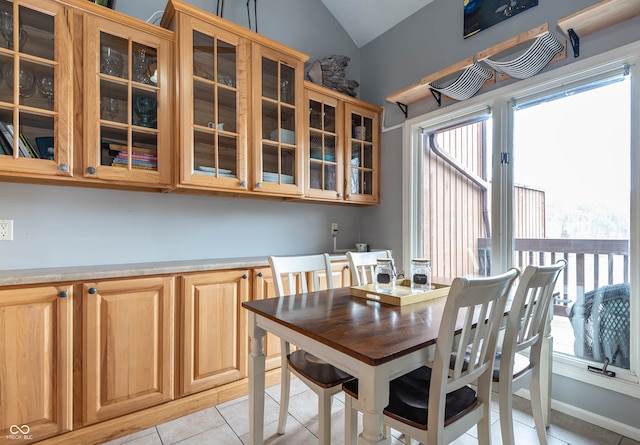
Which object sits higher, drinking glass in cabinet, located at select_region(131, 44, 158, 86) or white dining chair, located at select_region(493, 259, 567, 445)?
drinking glass in cabinet, located at select_region(131, 44, 158, 86)

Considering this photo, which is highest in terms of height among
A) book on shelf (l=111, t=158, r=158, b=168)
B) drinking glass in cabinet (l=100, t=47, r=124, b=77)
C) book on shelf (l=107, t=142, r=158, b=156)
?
drinking glass in cabinet (l=100, t=47, r=124, b=77)

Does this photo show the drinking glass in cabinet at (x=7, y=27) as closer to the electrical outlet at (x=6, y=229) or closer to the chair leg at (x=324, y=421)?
the electrical outlet at (x=6, y=229)

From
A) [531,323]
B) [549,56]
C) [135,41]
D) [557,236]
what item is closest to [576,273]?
[557,236]

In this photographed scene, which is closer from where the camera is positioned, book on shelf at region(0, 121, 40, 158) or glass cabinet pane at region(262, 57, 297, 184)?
book on shelf at region(0, 121, 40, 158)

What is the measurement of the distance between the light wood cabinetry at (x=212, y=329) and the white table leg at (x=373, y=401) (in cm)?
138

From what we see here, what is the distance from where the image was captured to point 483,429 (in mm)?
1235

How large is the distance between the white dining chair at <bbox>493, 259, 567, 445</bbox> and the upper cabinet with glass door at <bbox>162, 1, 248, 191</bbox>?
172 cm

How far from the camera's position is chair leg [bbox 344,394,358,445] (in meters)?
1.33

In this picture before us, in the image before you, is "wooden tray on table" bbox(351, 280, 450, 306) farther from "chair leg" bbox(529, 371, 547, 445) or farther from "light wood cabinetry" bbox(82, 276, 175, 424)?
"light wood cabinetry" bbox(82, 276, 175, 424)

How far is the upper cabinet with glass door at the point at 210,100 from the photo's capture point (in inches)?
79.1

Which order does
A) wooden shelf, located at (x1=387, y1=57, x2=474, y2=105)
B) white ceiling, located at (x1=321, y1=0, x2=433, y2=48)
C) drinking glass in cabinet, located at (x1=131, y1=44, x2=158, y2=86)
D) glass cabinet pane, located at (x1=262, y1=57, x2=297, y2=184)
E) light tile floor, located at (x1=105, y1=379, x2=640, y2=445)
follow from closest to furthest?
light tile floor, located at (x1=105, y1=379, x2=640, y2=445), drinking glass in cabinet, located at (x1=131, y1=44, x2=158, y2=86), wooden shelf, located at (x1=387, y1=57, x2=474, y2=105), glass cabinet pane, located at (x1=262, y1=57, x2=297, y2=184), white ceiling, located at (x1=321, y1=0, x2=433, y2=48)

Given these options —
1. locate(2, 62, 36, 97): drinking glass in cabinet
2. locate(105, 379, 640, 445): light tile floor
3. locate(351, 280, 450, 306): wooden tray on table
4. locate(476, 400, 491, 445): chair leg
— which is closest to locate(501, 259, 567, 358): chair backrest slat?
locate(476, 400, 491, 445): chair leg

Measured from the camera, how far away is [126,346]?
180cm

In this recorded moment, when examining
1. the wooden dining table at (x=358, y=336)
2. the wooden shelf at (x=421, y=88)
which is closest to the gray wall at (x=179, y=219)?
the wooden shelf at (x=421, y=88)
